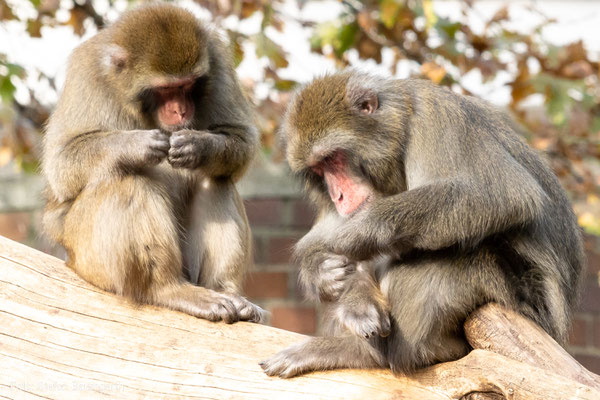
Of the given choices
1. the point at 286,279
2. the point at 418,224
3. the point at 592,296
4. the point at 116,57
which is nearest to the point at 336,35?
the point at 286,279

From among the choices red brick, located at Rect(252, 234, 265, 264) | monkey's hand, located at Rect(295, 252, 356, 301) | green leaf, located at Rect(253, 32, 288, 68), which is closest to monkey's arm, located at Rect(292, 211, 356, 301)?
monkey's hand, located at Rect(295, 252, 356, 301)

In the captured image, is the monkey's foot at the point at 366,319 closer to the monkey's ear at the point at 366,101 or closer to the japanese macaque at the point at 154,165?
the japanese macaque at the point at 154,165

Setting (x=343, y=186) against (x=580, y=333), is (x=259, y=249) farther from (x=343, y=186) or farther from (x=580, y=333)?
(x=343, y=186)

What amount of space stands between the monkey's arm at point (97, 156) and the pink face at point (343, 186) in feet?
2.57

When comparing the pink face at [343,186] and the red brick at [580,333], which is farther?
the red brick at [580,333]

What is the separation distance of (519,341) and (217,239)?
64.8 inches

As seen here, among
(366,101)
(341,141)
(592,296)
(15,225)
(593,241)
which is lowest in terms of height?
(15,225)

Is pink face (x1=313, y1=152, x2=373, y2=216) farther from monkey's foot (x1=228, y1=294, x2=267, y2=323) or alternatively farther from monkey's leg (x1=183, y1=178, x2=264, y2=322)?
monkey's leg (x1=183, y1=178, x2=264, y2=322)

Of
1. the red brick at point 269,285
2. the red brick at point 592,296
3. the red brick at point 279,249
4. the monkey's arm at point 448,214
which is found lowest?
the red brick at point 269,285

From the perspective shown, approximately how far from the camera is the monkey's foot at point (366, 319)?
3295 mm

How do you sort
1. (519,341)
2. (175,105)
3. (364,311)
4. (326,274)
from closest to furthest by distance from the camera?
(519,341) < (364,311) < (326,274) < (175,105)

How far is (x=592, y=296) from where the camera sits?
673 centimetres

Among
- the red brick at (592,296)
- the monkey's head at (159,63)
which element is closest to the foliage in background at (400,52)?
the red brick at (592,296)

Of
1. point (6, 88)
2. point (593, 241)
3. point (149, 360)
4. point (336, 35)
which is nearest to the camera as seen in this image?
point (149, 360)
